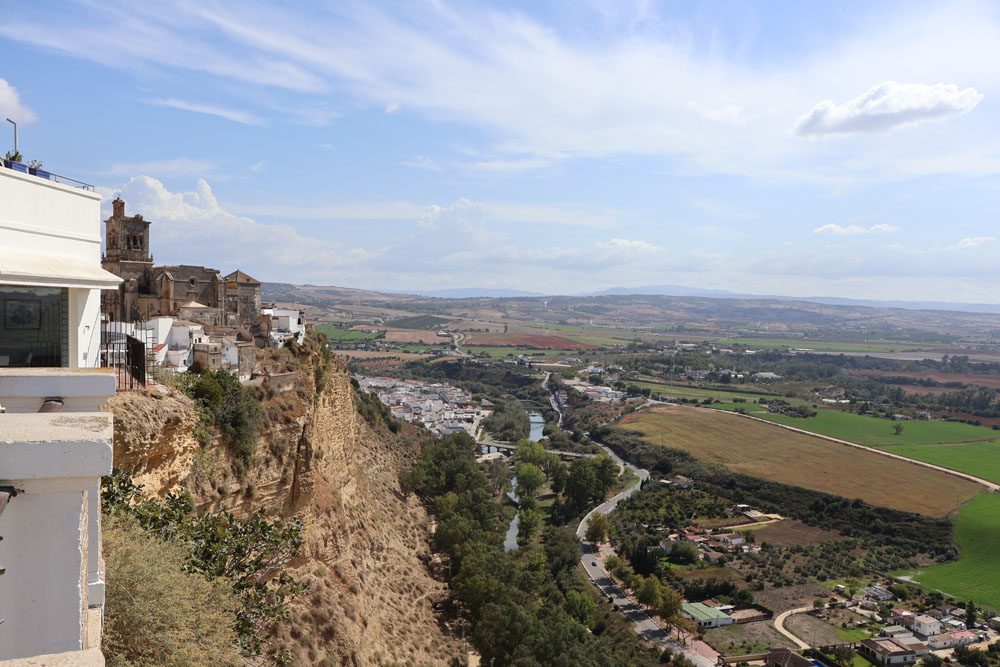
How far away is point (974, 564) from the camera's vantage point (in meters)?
38.0

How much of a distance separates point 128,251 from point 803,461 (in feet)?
175

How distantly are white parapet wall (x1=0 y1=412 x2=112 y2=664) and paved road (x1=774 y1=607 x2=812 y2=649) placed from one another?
1172 inches

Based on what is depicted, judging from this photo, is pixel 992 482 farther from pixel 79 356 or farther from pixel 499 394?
pixel 79 356

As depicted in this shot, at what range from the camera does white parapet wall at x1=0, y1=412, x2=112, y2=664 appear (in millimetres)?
3764

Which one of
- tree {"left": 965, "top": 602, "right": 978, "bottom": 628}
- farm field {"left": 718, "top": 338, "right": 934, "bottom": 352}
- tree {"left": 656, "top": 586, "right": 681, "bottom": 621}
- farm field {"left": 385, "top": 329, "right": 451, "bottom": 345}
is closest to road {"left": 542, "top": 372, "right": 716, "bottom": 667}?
tree {"left": 656, "top": 586, "right": 681, "bottom": 621}

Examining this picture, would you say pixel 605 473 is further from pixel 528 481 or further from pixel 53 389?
pixel 53 389

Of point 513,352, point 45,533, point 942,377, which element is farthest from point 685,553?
point 942,377

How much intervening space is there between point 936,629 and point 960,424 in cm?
5786

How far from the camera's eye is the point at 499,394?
87.7 metres

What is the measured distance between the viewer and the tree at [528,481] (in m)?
45.1

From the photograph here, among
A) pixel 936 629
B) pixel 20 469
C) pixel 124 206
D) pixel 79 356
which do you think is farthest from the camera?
pixel 936 629

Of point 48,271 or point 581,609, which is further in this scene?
point 581,609

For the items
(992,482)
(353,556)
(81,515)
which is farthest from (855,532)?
(81,515)

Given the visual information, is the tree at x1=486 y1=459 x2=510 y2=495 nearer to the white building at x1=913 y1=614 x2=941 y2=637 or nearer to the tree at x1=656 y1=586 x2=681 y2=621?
the tree at x1=656 y1=586 x2=681 y2=621
